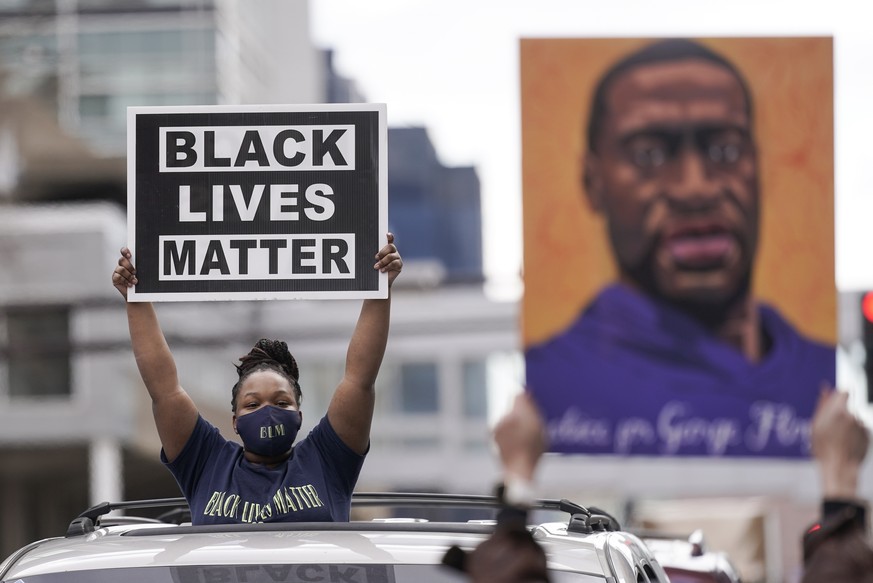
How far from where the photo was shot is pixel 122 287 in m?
5.23

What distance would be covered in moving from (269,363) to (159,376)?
0.32 meters

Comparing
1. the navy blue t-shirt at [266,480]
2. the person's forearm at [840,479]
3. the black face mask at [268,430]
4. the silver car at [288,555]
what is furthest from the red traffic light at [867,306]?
the person's forearm at [840,479]

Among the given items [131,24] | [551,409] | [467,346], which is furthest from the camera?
[467,346]

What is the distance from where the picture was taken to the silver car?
12.6ft

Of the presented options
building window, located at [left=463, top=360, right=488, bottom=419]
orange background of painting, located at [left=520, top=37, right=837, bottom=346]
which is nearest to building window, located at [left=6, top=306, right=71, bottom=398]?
orange background of painting, located at [left=520, top=37, right=837, bottom=346]

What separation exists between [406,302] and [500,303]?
3519mm

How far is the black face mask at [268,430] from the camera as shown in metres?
4.81

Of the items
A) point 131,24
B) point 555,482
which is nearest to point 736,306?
point 131,24

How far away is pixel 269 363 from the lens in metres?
5.15

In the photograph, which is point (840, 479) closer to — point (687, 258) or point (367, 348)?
point (367, 348)

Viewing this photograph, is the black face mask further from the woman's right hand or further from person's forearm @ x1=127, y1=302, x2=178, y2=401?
the woman's right hand

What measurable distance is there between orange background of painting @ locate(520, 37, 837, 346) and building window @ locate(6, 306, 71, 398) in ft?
53.0

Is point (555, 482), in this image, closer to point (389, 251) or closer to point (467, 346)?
point (467, 346)

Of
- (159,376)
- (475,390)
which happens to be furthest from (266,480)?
(475,390)
